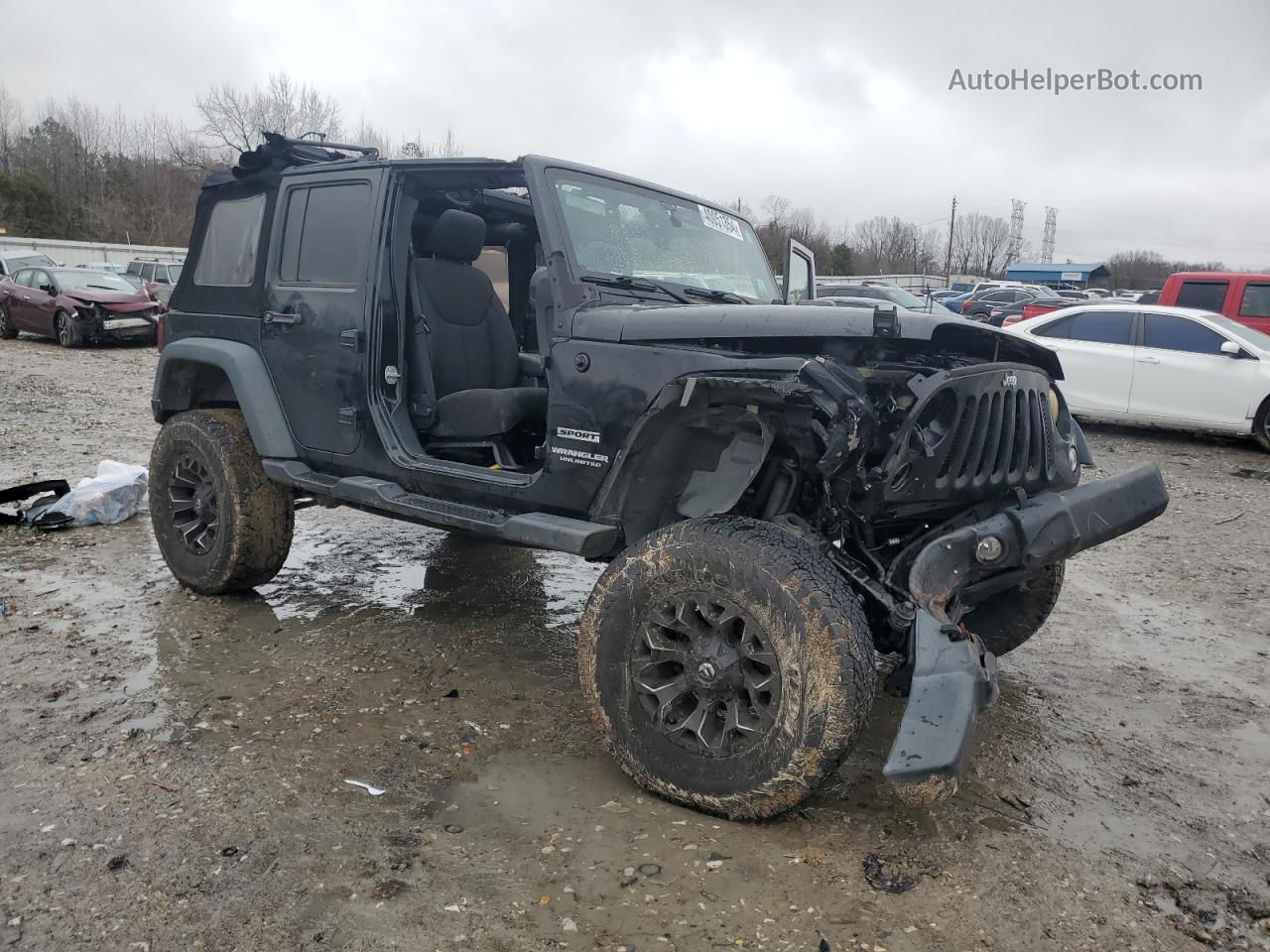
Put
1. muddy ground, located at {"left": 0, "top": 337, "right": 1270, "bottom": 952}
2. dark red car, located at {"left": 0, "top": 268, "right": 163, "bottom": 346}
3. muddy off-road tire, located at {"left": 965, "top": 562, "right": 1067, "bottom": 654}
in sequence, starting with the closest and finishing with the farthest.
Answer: muddy ground, located at {"left": 0, "top": 337, "right": 1270, "bottom": 952}, muddy off-road tire, located at {"left": 965, "top": 562, "right": 1067, "bottom": 654}, dark red car, located at {"left": 0, "top": 268, "right": 163, "bottom": 346}

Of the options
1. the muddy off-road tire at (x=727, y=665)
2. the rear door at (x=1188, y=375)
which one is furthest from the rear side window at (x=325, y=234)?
the rear door at (x=1188, y=375)

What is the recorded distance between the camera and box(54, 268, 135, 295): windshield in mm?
17250

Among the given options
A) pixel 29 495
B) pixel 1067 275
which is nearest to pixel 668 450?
pixel 29 495

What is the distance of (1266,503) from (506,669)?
671 cm

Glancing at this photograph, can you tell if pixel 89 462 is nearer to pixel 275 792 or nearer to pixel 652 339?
pixel 275 792

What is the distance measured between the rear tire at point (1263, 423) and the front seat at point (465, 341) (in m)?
8.55

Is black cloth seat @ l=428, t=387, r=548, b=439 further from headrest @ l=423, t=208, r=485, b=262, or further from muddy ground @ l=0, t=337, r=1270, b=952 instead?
muddy ground @ l=0, t=337, r=1270, b=952

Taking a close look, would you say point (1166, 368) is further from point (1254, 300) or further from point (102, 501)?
point (102, 501)

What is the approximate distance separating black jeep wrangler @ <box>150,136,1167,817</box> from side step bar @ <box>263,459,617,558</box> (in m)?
0.02

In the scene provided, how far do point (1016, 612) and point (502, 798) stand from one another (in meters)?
2.25

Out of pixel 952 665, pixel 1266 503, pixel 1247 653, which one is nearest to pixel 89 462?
pixel 952 665

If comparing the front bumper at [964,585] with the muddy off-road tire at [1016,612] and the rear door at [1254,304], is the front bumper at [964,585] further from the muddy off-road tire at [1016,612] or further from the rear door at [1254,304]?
the rear door at [1254,304]

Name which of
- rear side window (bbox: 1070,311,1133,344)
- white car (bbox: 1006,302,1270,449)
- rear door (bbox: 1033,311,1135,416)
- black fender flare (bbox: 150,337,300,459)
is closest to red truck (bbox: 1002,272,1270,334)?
rear side window (bbox: 1070,311,1133,344)

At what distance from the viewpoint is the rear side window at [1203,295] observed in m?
12.4
